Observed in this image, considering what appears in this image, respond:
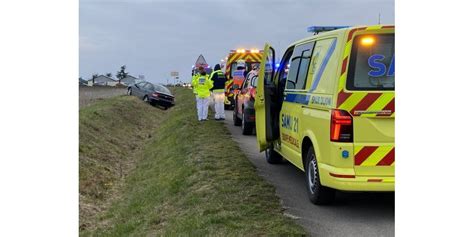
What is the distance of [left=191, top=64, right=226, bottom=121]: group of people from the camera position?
15359 mm

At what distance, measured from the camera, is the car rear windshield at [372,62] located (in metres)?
5.41

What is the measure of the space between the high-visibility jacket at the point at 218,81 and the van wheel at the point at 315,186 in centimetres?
959

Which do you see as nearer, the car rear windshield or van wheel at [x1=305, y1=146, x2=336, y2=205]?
the car rear windshield

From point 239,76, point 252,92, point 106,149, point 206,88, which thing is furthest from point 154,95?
point 252,92

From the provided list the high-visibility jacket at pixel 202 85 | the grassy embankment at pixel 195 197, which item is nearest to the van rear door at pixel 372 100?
the grassy embankment at pixel 195 197

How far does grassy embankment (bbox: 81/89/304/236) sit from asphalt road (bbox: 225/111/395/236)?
0.23 m

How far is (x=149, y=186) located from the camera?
9.74m

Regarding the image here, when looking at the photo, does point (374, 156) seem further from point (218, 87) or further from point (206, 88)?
point (218, 87)

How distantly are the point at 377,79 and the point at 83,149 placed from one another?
30.2 feet

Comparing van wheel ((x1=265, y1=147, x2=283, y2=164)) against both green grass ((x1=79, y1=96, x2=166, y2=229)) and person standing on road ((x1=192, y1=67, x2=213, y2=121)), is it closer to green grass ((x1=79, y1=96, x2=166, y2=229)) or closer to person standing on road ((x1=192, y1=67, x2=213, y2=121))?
green grass ((x1=79, y1=96, x2=166, y2=229))

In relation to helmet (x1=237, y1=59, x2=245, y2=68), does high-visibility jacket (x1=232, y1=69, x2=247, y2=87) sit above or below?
below

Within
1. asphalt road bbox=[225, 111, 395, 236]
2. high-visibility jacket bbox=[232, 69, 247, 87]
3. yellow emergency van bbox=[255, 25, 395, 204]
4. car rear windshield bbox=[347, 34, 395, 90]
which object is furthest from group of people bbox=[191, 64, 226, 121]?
car rear windshield bbox=[347, 34, 395, 90]

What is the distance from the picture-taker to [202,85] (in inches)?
606
